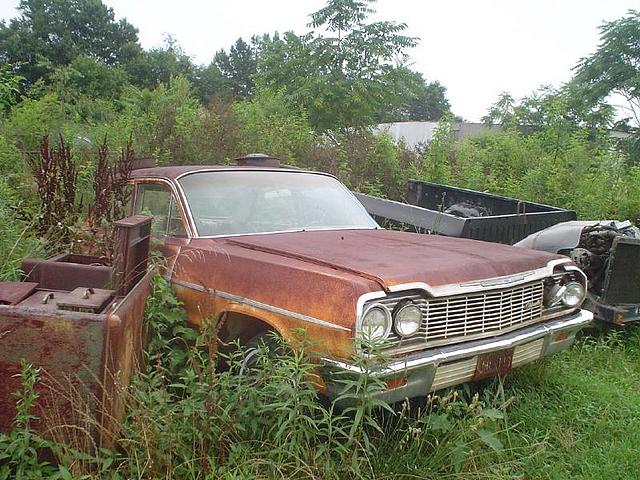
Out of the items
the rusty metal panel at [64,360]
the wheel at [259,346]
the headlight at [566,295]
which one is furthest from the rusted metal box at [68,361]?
the headlight at [566,295]

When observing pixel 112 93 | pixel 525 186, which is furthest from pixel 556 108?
pixel 112 93

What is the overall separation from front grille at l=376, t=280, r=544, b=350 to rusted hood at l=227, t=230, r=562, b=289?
10cm

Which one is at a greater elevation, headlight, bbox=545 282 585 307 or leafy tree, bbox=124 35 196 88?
leafy tree, bbox=124 35 196 88

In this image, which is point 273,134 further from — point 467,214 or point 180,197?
Answer: point 180,197

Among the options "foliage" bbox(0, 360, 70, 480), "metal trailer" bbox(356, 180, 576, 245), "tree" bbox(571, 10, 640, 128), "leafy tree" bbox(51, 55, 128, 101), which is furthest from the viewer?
"leafy tree" bbox(51, 55, 128, 101)

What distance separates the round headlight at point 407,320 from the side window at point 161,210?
1607 millimetres

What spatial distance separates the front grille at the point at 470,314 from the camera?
2838 millimetres

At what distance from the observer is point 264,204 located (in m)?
4.02

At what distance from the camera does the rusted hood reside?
287 centimetres

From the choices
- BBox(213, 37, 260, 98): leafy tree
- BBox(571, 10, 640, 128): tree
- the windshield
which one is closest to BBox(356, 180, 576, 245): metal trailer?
the windshield

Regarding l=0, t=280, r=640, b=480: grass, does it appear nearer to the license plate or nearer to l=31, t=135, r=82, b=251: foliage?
the license plate

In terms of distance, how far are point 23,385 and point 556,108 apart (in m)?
11.1

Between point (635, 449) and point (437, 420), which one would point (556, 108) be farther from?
point (437, 420)

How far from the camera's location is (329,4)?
14.7m
